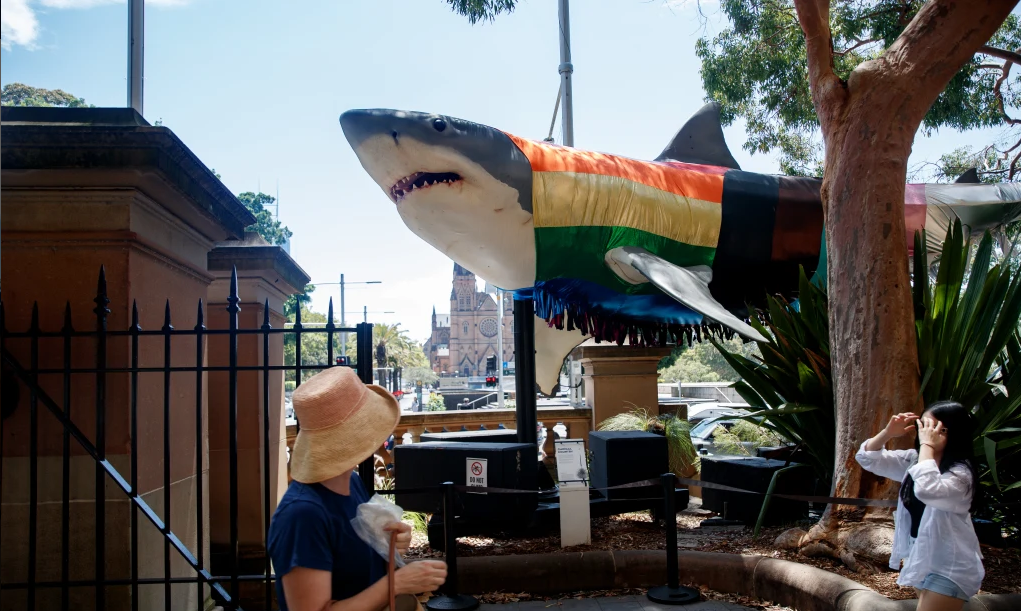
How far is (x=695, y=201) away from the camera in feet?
20.2

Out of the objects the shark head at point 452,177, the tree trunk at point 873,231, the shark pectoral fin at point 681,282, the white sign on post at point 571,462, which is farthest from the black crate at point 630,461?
the shark head at point 452,177

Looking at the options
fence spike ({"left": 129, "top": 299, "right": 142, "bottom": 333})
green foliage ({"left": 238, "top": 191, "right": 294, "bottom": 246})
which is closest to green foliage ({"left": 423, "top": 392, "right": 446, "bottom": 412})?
green foliage ({"left": 238, "top": 191, "right": 294, "bottom": 246})

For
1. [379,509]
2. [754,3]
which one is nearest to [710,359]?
[754,3]

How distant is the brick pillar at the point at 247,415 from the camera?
6.14m

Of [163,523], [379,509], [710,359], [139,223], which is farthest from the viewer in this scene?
[710,359]

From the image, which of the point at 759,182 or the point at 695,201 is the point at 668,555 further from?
the point at 759,182

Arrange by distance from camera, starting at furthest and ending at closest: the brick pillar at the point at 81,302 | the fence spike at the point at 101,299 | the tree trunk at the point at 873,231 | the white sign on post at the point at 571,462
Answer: the white sign on post at the point at 571,462, the tree trunk at the point at 873,231, the brick pillar at the point at 81,302, the fence spike at the point at 101,299

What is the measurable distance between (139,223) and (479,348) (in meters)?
106

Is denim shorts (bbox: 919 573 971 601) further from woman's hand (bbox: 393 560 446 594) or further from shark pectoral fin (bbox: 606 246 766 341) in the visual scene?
woman's hand (bbox: 393 560 446 594)

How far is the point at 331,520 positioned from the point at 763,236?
5.33m

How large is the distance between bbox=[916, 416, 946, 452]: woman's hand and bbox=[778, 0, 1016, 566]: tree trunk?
1195 millimetres

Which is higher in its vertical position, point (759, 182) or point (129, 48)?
point (129, 48)

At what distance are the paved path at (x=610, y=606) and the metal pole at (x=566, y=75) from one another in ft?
21.5

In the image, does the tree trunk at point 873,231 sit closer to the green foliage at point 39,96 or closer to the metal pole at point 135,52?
the metal pole at point 135,52
